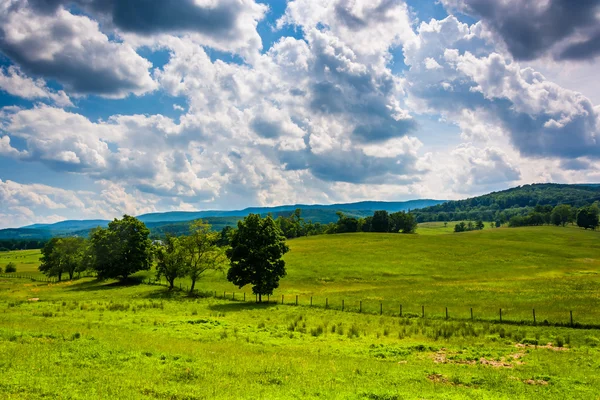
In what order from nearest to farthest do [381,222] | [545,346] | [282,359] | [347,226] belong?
1. [282,359]
2. [545,346]
3. [347,226]
4. [381,222]

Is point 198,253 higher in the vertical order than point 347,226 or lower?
lower

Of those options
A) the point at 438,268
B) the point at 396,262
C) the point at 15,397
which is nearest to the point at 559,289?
the point at 438,268

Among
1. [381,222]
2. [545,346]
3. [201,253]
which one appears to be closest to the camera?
[545,346]

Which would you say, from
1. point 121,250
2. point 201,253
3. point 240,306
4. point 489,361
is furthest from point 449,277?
point 121,250

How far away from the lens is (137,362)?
57.7 ft

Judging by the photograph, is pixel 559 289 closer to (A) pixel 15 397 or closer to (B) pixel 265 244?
(B) pixel 265 244

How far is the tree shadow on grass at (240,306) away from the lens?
44.4 metres

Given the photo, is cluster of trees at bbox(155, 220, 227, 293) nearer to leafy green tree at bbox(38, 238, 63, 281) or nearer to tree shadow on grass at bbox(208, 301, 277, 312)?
tree shadow on grass at bbox(208, 301, 277, 312)

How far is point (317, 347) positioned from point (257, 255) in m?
30.2

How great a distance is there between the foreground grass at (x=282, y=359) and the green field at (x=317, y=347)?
0.26 feet

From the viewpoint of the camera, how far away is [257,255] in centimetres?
5412

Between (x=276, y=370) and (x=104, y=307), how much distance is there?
103 ft

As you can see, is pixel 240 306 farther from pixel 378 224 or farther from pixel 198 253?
pixel 378 224

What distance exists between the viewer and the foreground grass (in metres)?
14.5
